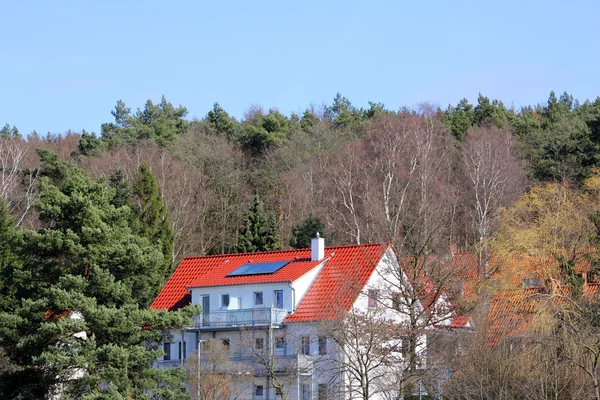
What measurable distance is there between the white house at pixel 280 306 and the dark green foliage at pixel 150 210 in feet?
40.6

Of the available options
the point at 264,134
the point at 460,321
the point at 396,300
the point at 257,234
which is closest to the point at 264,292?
the point at 460,321

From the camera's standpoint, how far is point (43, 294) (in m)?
35.3

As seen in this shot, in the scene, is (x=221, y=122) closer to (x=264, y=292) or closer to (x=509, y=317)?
(x=264, y=292)

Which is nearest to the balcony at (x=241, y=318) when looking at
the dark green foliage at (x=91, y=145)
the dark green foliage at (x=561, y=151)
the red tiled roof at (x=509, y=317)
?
the red tiled roof at (x=509, y=317)

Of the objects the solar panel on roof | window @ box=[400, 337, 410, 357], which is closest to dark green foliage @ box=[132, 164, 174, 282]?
the solar panel on roof

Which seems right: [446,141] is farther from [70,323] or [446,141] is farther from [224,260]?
[70,323]

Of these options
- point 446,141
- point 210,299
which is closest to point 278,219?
point 446,141

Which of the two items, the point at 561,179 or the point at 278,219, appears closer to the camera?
the point at 561,179

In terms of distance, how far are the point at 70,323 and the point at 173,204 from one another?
34.9 meters

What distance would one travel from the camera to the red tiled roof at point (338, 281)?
3922cm

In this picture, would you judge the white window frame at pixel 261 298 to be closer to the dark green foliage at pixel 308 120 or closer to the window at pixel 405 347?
the window at pixel 405 347

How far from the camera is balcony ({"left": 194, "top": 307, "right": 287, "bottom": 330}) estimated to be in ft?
136

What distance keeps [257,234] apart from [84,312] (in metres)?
24.6

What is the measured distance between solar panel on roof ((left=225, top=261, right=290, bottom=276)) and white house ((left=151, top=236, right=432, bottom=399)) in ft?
0.14
